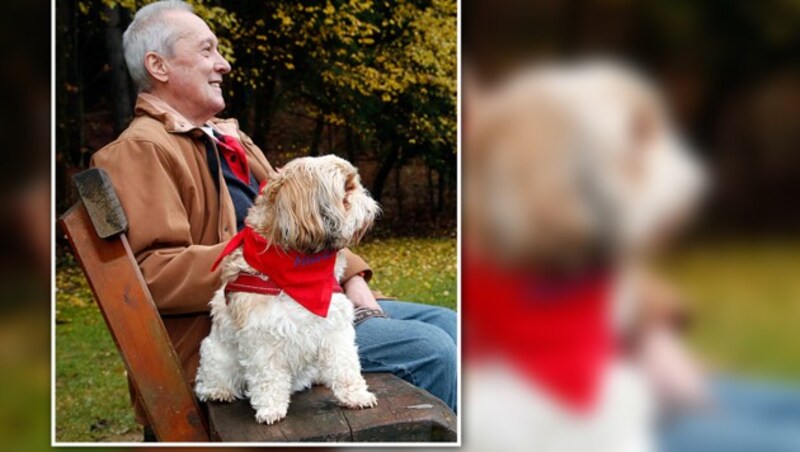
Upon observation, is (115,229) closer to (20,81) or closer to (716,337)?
(20,81)

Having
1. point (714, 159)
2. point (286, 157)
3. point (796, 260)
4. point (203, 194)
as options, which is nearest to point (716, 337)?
A: point (796, 260)

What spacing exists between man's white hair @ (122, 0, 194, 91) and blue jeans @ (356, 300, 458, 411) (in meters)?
1.30

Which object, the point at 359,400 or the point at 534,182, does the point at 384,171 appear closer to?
the point at 534,182

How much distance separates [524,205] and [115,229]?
5.02 feet

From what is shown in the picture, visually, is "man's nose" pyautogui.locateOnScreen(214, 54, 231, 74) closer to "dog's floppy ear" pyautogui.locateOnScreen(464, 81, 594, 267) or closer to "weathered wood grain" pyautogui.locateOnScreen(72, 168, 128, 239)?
"weathered wood grain" pyautogui.locateOnScreen(72, 168, 128, 239)

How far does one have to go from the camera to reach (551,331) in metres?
3.06

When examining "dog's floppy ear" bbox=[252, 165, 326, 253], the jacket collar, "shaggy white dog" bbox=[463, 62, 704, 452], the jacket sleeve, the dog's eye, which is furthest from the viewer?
"shaggy white dog" bbox=[463, 62, 704, 452]

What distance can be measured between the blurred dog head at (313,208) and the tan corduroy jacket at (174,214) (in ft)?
0.86

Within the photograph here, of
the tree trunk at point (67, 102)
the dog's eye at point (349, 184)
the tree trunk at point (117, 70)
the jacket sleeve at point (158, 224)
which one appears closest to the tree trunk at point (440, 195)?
the dog's eye at point (349, 184)

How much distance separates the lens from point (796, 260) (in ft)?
10.3

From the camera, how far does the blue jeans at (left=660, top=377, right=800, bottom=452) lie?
3.19 m

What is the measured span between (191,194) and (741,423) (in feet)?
7.87

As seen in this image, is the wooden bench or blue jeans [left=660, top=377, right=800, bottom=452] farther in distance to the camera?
blue jeans [left=660, top=377, right=800, bottom=452]

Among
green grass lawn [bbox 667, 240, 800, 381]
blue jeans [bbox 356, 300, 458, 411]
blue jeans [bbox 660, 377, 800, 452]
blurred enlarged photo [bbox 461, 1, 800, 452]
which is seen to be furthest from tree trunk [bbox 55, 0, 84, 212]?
blue jeans [bbox 660, 377, 800, 452]
